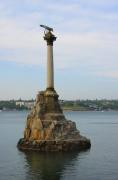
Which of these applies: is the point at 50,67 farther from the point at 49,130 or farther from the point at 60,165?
the point at 60,165

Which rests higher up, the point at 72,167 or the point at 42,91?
the point at 42,91

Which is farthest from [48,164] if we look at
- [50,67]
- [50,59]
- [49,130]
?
[50,59]

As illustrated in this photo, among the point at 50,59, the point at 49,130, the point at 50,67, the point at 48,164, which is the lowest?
the point at 48,164

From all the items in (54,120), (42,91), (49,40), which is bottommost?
(54,120)

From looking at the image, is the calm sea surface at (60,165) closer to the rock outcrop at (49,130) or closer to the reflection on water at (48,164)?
the reflection on water at (48,164)

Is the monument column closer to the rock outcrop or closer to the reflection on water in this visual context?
the rock outcrop

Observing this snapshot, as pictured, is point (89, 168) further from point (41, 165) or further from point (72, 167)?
point (41, 165)

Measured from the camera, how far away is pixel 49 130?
54594 millimetres

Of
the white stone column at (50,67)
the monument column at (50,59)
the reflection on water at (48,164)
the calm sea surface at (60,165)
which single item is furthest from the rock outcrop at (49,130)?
the reflection on water at (48,164)

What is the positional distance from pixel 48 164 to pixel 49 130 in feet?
34.2

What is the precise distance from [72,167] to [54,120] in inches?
556

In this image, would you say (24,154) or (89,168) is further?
(24,154)

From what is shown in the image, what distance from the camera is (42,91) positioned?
58.8 m

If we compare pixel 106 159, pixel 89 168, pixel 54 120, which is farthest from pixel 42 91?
pixel 89 168
